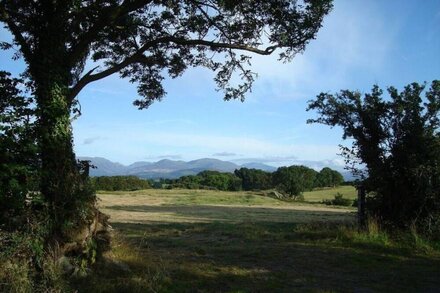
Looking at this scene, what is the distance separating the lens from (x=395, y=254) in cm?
1114

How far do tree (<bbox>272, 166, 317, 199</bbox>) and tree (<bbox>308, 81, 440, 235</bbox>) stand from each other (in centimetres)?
4428

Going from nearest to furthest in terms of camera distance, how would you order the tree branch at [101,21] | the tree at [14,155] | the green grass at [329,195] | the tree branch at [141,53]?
the tree at [14,155] < the tree branch at [101,21] < the tree branch at [141,53] < the green grass at [329,195]

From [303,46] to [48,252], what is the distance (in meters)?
7.21

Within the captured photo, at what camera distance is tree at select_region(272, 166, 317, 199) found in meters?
64.0

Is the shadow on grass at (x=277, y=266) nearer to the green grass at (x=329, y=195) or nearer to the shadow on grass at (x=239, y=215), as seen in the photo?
the shadow on grass at (x=239, y=215)

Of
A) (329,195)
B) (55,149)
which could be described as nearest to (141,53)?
(55,149)

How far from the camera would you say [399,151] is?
13609 mm

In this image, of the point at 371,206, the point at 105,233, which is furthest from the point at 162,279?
the point at 371,206

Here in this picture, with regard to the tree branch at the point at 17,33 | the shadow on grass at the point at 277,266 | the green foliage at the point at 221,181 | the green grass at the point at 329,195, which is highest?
the tree branch at the point at 17,33

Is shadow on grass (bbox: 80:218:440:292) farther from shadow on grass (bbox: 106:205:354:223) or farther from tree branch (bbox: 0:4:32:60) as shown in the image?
shadow on grass (bbox: 106:205:354:223)

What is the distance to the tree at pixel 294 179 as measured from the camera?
64.0 metres

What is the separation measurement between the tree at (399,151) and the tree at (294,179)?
145 ft

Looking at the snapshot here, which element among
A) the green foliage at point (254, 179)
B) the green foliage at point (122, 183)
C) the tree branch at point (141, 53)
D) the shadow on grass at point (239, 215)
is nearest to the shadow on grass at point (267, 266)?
the tree branch at point (141, 53)

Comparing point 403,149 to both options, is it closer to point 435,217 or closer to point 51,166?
point 435,217
